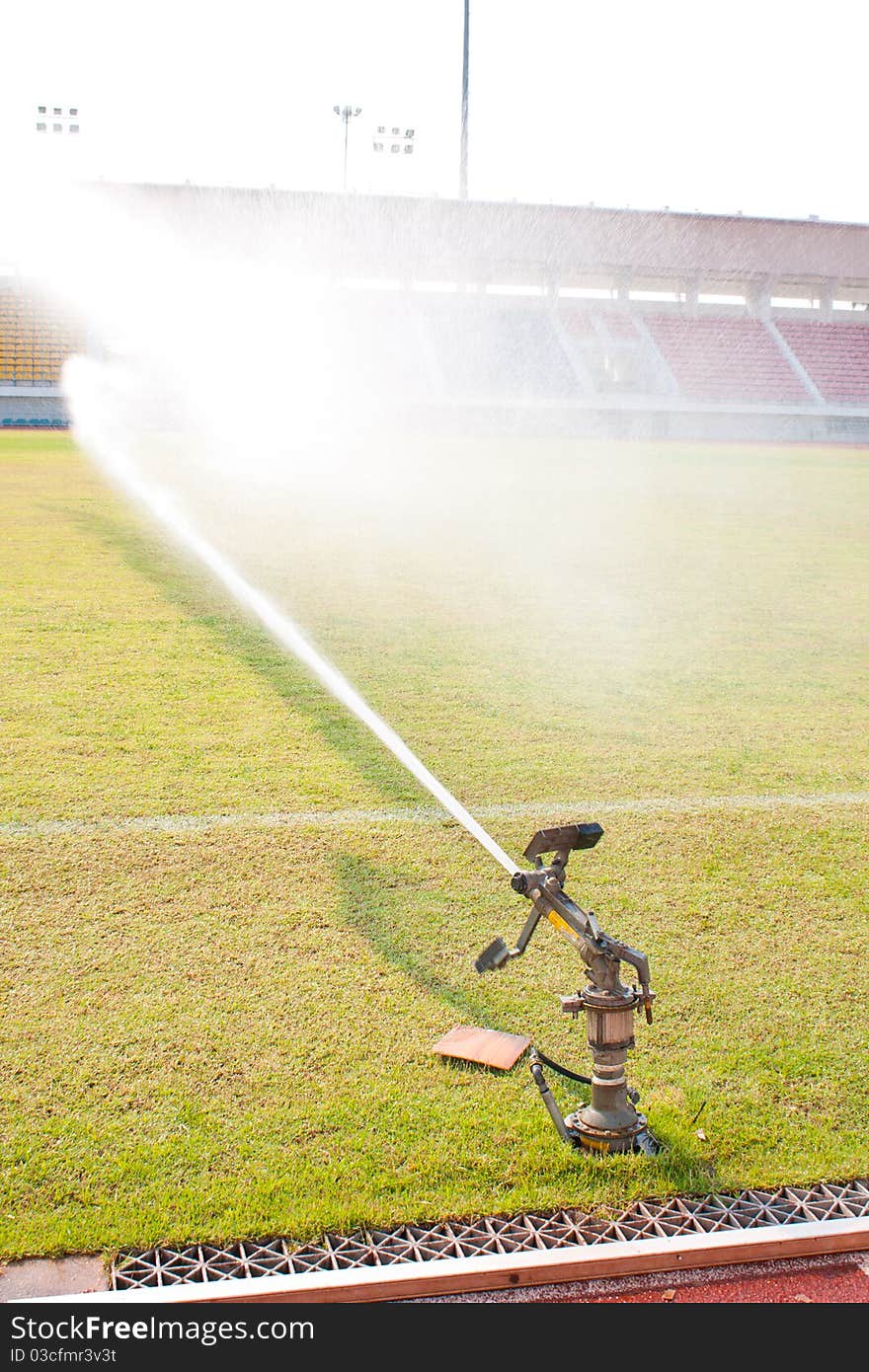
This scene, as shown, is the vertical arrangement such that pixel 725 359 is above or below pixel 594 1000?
below

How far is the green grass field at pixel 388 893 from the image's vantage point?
2.59 m

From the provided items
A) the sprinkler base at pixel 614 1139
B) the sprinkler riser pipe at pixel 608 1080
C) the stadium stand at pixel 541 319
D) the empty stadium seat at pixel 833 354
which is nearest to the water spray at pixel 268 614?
the sprinkler riser pipe at pixel 608 1080

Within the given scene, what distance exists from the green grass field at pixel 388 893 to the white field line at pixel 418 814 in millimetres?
21

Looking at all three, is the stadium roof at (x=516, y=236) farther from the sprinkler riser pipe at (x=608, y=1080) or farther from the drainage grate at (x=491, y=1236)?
the drainage grate at (x=491, y=1236)

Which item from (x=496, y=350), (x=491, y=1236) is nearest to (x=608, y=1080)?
(x=491, y=1236)

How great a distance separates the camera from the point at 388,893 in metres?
3.94

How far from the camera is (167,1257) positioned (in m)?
2.29

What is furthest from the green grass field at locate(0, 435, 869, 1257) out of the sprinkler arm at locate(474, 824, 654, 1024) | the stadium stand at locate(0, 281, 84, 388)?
the stadium stand at locate(0, 281, 84, 388)

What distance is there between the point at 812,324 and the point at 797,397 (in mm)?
5630

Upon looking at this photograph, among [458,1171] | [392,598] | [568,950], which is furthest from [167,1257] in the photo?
[392,598]

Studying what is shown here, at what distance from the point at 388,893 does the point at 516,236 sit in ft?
107

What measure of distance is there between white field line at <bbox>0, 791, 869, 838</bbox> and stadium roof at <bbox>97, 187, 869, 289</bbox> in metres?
30.4

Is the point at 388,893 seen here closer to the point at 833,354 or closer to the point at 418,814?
the point at 418,814

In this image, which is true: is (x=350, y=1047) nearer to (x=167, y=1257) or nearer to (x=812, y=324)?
(x=167, y=1257)
